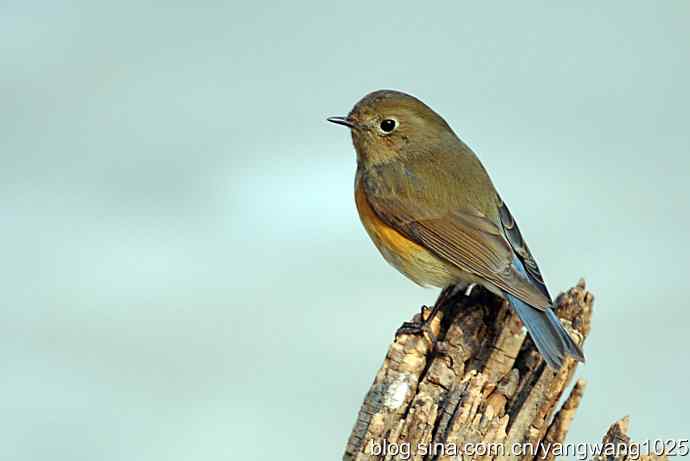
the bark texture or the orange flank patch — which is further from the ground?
the orange flank patch

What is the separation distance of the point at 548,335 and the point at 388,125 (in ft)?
4.82

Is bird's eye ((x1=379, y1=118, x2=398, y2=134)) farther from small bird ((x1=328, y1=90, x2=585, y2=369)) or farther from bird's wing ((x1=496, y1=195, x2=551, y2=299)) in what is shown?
bird's wing ((x1=496, y1=195, x2=551, y2=299))

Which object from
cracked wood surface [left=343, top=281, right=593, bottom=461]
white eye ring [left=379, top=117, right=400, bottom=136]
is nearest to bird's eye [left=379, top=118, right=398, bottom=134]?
white eye ring [left=379, top=117, right=400, bottom=136]

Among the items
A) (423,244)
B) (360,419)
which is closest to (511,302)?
(423,244)

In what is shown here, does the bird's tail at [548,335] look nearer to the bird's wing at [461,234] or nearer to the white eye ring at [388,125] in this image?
the bird's wing at [461,234]

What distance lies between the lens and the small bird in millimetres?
4211

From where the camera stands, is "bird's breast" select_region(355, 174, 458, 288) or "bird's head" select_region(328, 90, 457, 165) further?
"bird's head" select_region(328, 90, 457, 165)

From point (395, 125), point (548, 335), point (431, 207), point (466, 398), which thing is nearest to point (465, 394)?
point (466, 398)

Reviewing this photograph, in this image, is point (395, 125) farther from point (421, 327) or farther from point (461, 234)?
point (421, 327)

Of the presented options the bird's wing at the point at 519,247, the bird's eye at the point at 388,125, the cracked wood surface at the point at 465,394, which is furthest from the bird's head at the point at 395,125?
the cracked wood surface at the point at 465,394

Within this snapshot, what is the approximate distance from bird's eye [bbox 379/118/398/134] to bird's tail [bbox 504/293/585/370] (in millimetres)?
1164

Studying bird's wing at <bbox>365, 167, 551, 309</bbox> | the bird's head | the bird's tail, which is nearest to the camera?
the bird's tail

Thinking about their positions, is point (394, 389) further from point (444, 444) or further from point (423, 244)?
point (423, 244)

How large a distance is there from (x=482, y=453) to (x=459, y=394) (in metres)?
0.21
